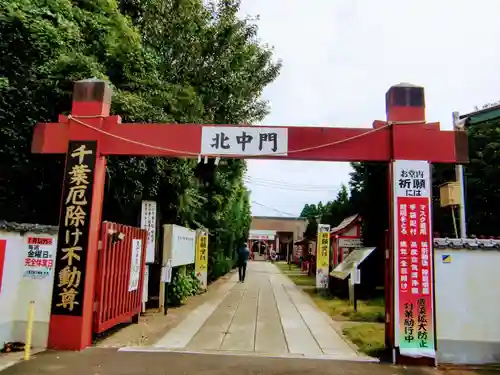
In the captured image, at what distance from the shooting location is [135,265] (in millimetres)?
9281

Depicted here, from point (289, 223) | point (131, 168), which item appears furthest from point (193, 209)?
point (289, 223)

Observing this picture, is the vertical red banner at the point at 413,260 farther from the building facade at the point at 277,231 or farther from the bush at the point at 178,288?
the building facade at the point at 277,231

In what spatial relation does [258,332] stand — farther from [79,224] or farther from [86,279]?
[79,224]

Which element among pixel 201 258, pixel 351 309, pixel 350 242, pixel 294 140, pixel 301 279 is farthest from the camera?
pixel 301 279

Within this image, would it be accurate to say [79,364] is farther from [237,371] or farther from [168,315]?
[168,315]

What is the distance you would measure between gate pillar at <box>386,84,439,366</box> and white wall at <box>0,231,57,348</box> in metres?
5.36

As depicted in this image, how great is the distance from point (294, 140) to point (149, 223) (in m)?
4.66

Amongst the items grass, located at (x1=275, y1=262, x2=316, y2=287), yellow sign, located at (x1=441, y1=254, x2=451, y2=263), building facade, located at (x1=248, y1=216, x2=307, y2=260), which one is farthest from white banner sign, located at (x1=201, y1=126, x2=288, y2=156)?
building facade, located at (x1=248, y1=216, x2=307, y2=260)

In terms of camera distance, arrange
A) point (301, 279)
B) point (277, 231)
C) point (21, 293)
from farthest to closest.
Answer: point (277, 231)
point (301, 279)
point (21, 293)

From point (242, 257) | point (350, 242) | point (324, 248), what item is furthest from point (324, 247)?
point (242, 257)

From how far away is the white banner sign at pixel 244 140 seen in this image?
25.2 feet

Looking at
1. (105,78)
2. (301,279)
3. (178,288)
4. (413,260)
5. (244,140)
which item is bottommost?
(301,279)

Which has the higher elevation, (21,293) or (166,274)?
(166,274)

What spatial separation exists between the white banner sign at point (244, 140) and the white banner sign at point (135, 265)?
272 cm
